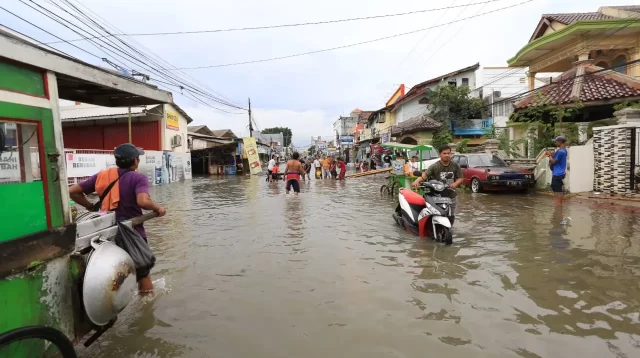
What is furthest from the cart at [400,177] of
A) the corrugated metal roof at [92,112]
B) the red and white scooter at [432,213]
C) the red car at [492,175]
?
the corrugated metal roof at [92,112]

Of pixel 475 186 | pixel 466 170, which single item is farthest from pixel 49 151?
pixel 466 170

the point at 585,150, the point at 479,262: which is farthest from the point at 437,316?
the point at 585,150

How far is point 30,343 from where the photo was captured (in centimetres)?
224

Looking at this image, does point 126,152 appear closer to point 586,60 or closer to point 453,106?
point 586,60

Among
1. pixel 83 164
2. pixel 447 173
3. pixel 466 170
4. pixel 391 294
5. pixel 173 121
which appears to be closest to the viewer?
pixel 391 294

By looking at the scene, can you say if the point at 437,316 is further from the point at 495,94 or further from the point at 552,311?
the point at 495,94

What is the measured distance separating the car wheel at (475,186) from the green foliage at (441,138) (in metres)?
12.9

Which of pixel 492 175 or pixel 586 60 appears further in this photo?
pixel 586 60

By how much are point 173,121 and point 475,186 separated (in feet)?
72.1

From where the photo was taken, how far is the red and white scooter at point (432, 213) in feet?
20.4

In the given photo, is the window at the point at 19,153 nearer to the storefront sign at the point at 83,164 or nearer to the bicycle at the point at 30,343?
the bicycle at the point at 30,343

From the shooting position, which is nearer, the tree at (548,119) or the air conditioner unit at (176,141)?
the tree at (548,119)

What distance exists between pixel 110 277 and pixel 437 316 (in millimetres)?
2768

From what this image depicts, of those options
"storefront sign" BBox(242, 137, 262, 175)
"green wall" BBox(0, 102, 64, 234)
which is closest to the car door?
"green wall" BBox(0, 102, 64, 234)
